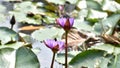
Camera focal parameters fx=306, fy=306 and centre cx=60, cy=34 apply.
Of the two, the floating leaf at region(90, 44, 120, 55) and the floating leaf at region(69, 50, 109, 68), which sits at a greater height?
the floating leaf at region(69, 50, 109, 68)

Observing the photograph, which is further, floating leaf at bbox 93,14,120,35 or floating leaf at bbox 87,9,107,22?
floating leaf at bbox 87,9,107,22

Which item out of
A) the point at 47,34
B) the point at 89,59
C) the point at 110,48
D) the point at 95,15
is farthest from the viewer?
the point at 95,15

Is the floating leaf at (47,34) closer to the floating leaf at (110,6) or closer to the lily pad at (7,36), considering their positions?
the lily pad at (7,36)

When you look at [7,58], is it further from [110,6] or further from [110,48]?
[110,6]

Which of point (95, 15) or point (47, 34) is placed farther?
point (95, 15)

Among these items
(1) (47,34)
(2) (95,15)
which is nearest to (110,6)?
(2) (95,15)

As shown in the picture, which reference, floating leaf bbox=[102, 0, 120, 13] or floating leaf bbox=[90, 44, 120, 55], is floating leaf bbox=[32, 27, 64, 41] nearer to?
floating leaf bbox=[90, 44, 120, 55]

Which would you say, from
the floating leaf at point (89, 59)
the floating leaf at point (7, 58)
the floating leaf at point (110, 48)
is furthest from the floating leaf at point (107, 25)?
the floating leaf at point (7, 58)

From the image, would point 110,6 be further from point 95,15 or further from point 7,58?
point 7,58

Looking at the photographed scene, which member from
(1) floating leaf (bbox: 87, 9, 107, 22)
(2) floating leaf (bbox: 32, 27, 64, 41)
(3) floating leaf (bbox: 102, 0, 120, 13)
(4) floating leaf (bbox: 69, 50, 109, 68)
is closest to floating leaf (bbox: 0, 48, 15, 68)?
(4) floating leaf (bbox: 69, 50, 109, 68)

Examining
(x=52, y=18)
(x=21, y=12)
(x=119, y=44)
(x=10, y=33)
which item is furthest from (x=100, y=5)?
(x=10, y=33)

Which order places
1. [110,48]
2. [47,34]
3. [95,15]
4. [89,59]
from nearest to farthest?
1. [89,59]
2. [110,48]
3. [47,34]
4. [95,15]
